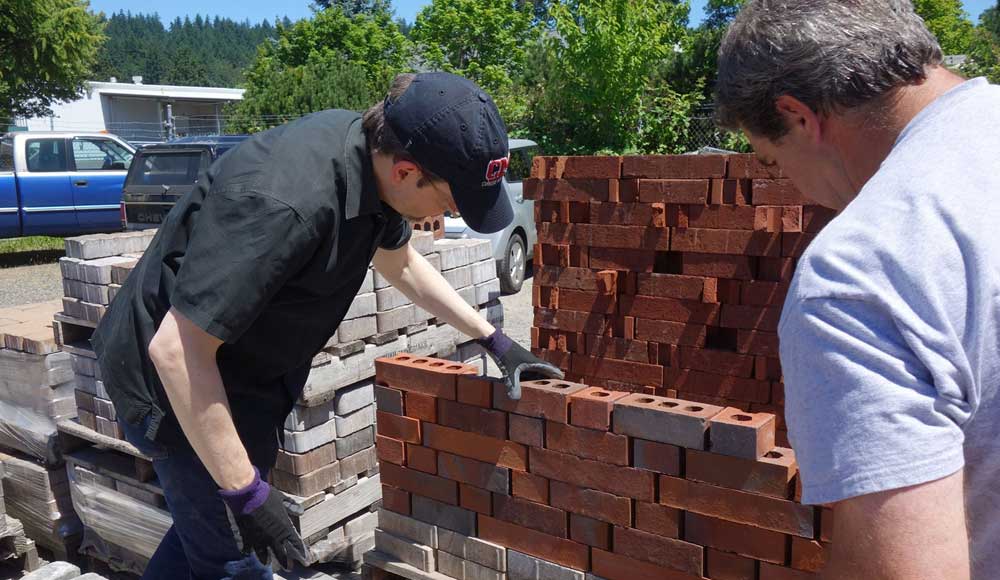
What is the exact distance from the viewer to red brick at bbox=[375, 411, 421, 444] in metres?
2.99

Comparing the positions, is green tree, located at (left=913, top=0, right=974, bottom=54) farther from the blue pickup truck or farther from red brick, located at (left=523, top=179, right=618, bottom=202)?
red brick, located at (left=523, top=179, right=618, bottom=202)

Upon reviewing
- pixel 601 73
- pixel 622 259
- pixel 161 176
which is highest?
pixel 601 73

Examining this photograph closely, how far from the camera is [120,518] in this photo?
3.86 meters

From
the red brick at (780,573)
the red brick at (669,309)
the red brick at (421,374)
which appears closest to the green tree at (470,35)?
the red brick at (669,309)

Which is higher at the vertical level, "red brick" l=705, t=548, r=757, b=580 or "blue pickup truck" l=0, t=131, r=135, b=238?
"blue pickup truck" l=0, t=131, r=135, b=238

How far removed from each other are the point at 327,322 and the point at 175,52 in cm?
11092

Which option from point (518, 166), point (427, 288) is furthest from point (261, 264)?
point (518, 166)

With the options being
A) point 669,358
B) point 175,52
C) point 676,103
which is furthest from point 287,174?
point 175,52

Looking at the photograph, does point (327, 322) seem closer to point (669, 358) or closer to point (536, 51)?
point (669, 358)

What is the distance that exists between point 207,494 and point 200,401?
0.46 meters

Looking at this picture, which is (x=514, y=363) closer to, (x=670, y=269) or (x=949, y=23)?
(x=670, y=269)


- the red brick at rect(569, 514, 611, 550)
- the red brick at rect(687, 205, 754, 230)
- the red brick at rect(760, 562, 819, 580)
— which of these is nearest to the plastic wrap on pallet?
the red brick at rect(569, 514, 611, 550)

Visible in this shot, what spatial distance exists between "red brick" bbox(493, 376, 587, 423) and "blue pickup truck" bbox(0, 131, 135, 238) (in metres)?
11.8

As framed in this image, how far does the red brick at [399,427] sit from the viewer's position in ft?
9.80
